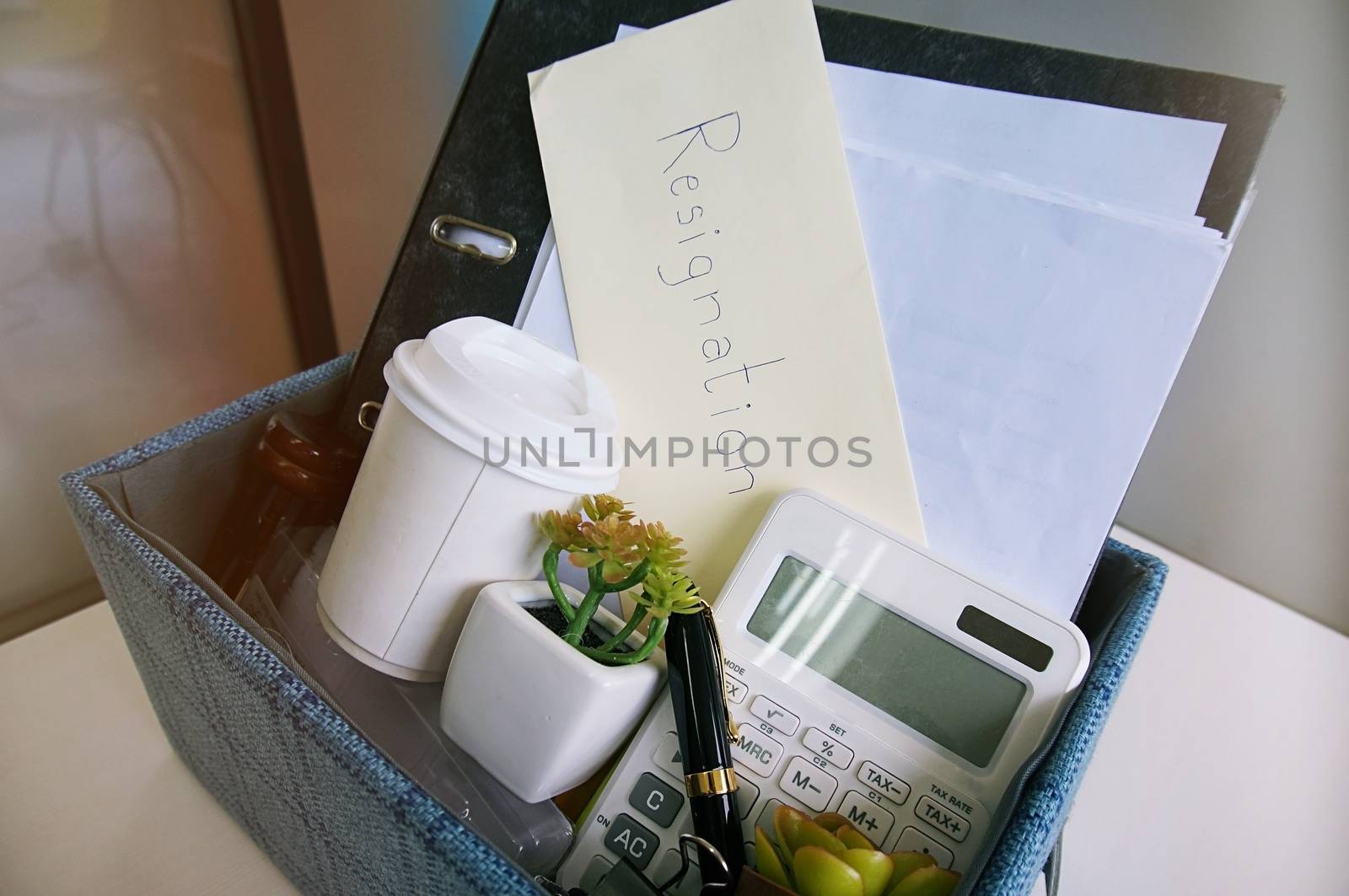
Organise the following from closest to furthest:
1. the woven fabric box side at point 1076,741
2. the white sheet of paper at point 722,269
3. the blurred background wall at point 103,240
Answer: the woven fabric box side at point 1076,741 → the white sheet of paper at point 722,269 → the blurred background wall at point 103,240

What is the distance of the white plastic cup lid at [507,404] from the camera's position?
341 mm

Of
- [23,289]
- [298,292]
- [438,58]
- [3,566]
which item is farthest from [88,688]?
[438,58]

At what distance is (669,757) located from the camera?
14.3 inches

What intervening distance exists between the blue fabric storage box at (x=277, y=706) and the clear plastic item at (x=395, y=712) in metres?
0.03

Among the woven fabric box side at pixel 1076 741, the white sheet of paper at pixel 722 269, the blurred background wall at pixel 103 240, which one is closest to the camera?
the woven fabric box side at pixel 1076 741

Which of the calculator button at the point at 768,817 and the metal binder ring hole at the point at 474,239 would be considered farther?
the metal binder ring hole at the point at 474,239

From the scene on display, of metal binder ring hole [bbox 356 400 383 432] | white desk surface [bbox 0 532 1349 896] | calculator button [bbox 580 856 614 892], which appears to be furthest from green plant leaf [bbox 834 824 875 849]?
metal binder ring hole [bbox 356 400 383 432]

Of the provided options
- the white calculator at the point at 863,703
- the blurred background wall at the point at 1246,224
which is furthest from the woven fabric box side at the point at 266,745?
the blurred background wall at the point at 1246,224

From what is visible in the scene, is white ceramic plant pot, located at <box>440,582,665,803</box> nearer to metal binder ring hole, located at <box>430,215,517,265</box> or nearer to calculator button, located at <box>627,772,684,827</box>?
calculator button, located at <box>627,772,684,827</box>

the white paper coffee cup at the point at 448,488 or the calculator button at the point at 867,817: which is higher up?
the white paper coffee cup at the point at 448,488

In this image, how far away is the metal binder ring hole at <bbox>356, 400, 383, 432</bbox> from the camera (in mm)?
490

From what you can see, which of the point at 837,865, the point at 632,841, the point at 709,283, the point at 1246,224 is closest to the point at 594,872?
the point at 632,841

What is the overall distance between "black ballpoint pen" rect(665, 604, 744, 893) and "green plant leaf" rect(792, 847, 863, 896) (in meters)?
0.04

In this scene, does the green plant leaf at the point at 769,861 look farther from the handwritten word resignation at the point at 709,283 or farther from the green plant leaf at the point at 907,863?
the handwritten word resignation at the point at 709,283
